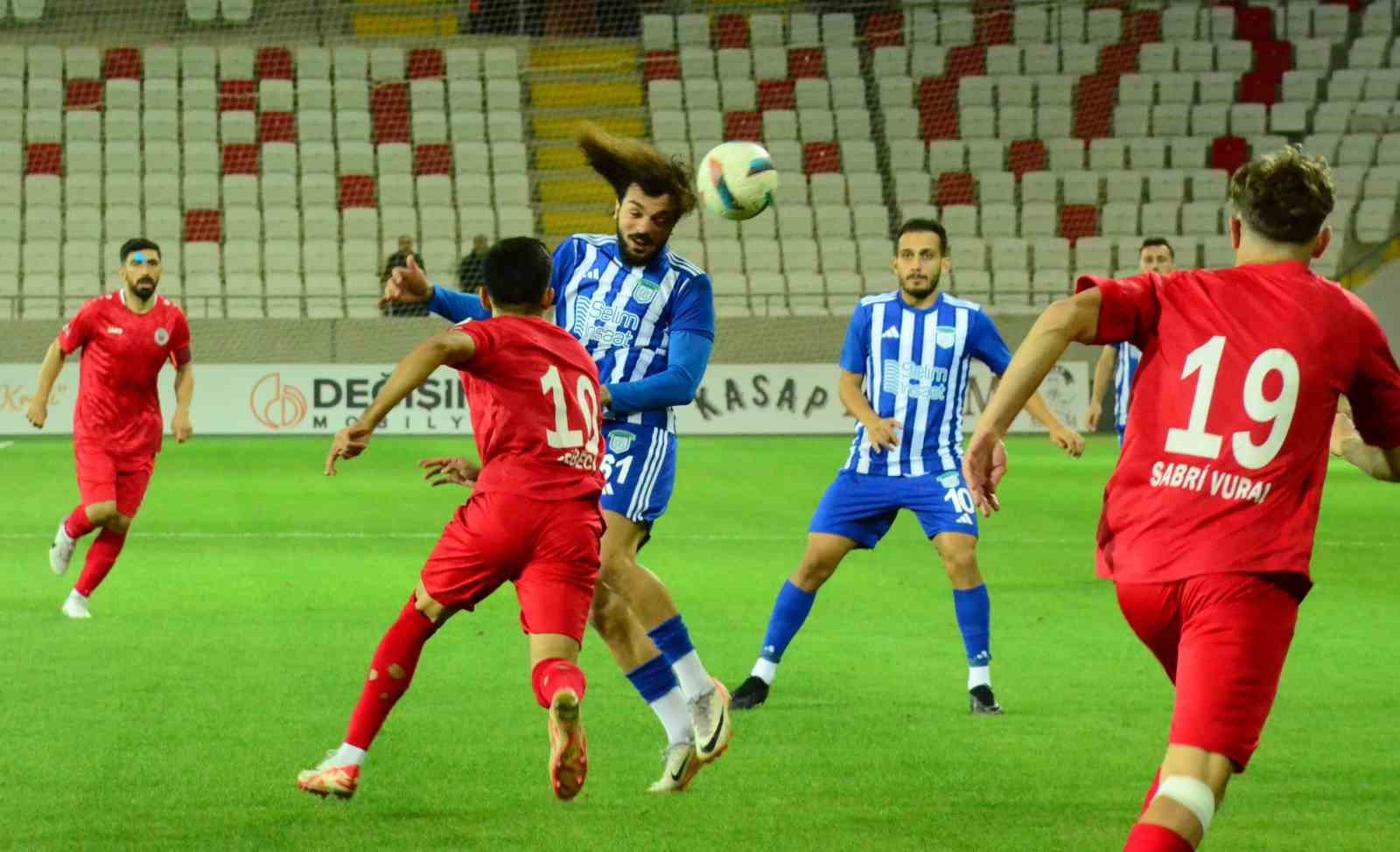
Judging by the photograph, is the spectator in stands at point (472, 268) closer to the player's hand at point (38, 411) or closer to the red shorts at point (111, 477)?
the player's hand at point (38, 411)

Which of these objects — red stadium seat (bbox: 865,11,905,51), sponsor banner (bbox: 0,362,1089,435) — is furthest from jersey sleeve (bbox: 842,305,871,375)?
red stadium seat (bbox: 865,11,905,51)

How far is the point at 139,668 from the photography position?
8070 millimetres

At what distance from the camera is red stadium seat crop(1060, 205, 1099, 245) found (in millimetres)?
29188

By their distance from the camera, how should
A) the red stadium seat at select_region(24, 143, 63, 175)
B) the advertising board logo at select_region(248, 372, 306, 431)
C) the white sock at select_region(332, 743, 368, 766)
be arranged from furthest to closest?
the red stadium seat at select_region(24, 143, 63, 175), the advertising board logo at select_region(248, 372, 306, 431), the white sock at select_region(332, 743, 368, 766)

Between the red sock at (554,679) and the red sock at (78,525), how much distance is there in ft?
18.4

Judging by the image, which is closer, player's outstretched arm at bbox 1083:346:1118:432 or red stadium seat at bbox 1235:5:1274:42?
player's outstretched arm at bbox 1083:346:1118:432

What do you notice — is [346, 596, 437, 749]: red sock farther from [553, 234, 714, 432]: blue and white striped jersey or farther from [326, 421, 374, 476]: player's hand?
[553, 234, 714, 432]: blue and white striped jersey

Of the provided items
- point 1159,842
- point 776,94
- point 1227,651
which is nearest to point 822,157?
point 776,94

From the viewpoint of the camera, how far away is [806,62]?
31547 millimetres

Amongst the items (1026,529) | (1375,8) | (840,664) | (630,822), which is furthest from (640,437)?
(1375,8)

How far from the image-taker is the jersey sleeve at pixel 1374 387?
3.98 m

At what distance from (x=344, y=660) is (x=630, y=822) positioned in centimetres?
330

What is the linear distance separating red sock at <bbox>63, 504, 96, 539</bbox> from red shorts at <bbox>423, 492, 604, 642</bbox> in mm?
5346

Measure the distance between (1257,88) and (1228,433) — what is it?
29126mm
